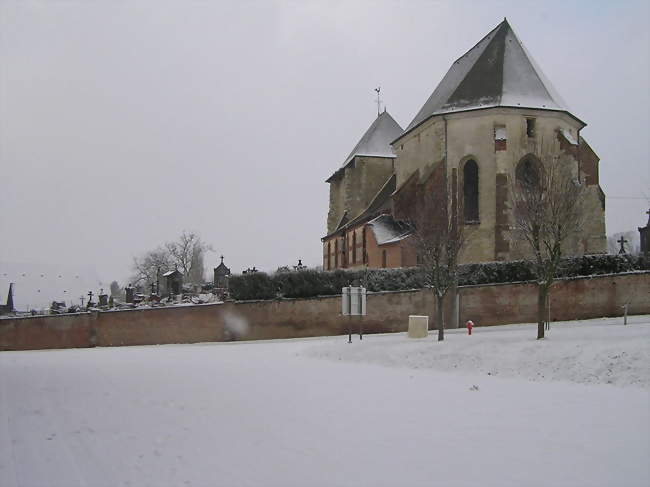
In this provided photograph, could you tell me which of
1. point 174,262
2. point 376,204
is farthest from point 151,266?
point 376,204

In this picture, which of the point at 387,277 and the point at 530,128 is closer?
the point at 387,277

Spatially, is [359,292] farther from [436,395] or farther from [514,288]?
[436,395]

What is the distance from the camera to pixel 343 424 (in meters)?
8.58

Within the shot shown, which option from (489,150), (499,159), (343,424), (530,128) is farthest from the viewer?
(530,128)

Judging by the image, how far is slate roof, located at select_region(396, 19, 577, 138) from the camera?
120ft

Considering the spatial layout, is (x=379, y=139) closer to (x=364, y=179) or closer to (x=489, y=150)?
→ (x=364, y=179)

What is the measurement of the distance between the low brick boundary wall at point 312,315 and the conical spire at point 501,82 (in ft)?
43.1

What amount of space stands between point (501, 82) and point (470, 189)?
637 centimetres

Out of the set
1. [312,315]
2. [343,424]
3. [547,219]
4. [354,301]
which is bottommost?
[343,424]

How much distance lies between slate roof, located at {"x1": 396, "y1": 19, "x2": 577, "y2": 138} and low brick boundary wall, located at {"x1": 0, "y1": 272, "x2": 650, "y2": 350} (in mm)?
13115

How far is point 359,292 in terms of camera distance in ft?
76.1

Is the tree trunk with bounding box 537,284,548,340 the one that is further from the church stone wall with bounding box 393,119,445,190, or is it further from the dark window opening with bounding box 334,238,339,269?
the dark window opening with bounding box 334,238,339,269

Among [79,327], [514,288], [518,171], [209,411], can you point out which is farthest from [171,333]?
[209,411]

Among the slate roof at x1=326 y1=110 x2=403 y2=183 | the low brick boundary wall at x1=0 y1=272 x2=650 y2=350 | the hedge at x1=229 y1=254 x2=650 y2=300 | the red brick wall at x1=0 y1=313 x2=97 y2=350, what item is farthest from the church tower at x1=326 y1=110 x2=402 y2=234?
the red brick wall at x1=0 y1=313 x2=97 y2=350
